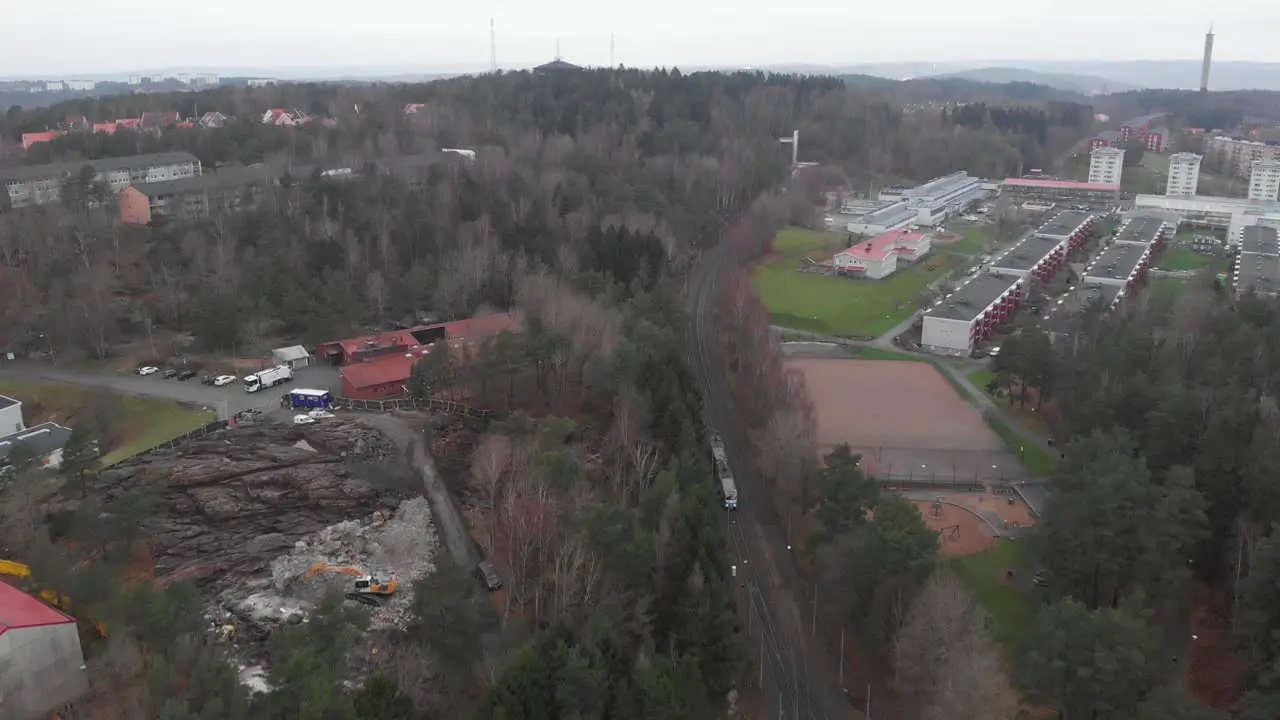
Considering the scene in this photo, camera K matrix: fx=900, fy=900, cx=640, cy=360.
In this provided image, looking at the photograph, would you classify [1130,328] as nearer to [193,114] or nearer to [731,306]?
[731,306]

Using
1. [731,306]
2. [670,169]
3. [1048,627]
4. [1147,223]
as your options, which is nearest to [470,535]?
[1048,627]

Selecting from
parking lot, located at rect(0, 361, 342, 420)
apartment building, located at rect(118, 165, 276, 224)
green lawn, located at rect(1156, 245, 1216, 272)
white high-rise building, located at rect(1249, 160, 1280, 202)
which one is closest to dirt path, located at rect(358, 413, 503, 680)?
parking lot, located at rect(0, 361, 342, 420)

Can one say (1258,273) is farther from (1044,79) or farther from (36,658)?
(1044,79)

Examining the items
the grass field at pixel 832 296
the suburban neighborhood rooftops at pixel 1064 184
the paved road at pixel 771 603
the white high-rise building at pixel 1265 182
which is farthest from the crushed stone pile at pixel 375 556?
the white high-rise building at pixel 1265 182

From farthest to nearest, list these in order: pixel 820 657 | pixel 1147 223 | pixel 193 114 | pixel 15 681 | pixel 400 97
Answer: pixel 400 97
pixel 193 114
pixel 1147 223
pixel 820 657
pixel 15 681

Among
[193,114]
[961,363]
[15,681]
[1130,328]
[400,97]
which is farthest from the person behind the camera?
[400,97]

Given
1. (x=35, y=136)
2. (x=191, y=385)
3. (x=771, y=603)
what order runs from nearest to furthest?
(x=771, y=603)
(x=191, y=385)
(x=35, y=136)

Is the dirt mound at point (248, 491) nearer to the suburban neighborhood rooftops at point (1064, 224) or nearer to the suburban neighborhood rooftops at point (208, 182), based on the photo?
the suburban neighborhood rooftops at point (208, 182)

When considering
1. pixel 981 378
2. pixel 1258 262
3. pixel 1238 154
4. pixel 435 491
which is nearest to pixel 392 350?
pixel 435 491
